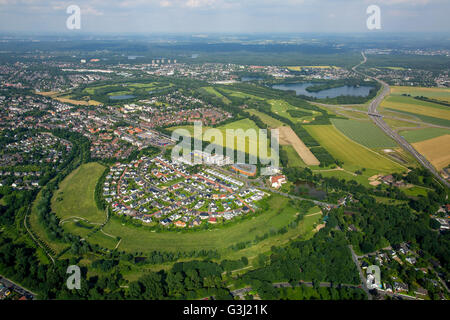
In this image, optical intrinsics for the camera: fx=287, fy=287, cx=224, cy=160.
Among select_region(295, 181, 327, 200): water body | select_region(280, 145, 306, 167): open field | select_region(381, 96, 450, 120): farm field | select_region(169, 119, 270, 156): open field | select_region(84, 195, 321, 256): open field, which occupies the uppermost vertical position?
select_region(381, 96, 450, 120): farm field

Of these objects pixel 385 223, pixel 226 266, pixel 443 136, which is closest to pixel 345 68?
pixel 443 136

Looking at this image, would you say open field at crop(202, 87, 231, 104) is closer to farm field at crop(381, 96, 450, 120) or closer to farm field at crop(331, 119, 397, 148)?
farm field at crop(331, 119, 397, 148)

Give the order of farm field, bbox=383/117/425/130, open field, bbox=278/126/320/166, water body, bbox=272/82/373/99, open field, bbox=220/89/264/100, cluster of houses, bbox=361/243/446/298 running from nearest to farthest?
cluster of houses, bbox=361/243/446/298, open field, bbox=278/126/320/166, farm field, bbox=383/117/425/130, open field, bbox=220/89/264/100, water body, bbox=272/82/373/99

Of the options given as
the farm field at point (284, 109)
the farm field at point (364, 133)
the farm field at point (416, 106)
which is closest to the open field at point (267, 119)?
the farm field at point (284, 109)

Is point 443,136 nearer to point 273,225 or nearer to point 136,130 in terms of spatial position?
point 273,225

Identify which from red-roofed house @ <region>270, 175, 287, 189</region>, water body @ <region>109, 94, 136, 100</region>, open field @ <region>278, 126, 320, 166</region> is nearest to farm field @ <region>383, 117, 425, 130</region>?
open field @ <region>278, 126, 320, 166</region>

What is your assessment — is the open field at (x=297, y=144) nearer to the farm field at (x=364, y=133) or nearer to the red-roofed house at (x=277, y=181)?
the red-roofed house at (x=277, y=181)
